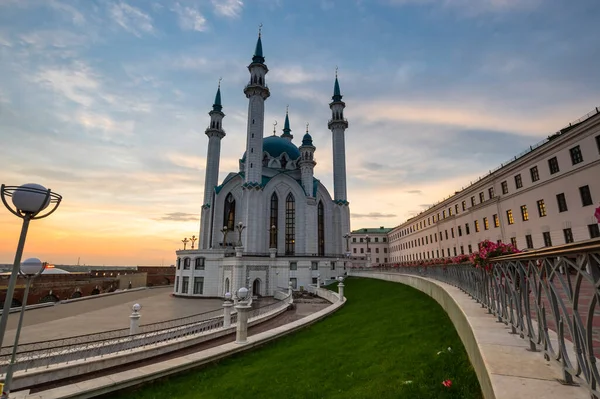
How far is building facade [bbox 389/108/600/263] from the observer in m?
22.0

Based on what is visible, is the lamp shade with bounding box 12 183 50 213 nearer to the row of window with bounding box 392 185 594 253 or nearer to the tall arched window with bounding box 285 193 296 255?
the row of window with bounding box 392 185 594 253

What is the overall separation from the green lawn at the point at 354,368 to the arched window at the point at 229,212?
38.0 m

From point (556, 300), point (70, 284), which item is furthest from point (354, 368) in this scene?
point (70, 284)

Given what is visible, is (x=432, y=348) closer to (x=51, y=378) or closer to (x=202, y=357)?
(x=202, y=357)

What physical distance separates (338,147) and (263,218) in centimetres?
2027

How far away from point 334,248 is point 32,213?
48454 mm

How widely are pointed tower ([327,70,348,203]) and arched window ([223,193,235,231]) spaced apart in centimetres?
1811

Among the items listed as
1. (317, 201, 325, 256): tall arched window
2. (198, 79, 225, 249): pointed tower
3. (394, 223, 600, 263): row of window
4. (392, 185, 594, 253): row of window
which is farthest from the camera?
(198, 79, 225, 249): pointed tower

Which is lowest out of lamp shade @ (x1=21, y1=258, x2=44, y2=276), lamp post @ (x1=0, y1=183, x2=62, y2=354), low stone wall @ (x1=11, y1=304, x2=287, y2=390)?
low stone wall @ (x1=11, y1=304, x2=287, y2=390)

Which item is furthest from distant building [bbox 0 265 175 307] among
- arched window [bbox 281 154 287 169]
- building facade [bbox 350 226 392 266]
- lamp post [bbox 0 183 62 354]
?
building facade [bbox 350 226 392 266]

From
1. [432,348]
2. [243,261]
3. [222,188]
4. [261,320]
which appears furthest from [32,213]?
[222,188]

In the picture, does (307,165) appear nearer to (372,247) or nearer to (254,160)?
(254,160)

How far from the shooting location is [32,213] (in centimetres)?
559

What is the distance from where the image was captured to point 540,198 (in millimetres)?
26703
